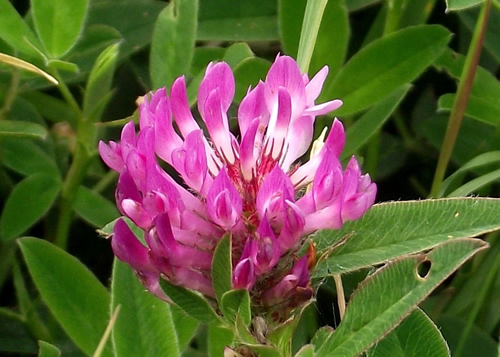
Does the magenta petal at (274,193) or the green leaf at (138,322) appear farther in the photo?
the green leaf at (138,322)

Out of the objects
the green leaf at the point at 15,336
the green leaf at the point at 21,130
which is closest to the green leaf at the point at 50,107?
the green leaf at the point at 21,130

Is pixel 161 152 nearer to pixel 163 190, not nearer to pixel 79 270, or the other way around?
pixel 163 190

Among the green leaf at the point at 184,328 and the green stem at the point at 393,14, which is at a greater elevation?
the green stem at the point at 393,14

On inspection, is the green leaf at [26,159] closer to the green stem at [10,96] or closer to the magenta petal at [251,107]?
the green stem at [10,96]

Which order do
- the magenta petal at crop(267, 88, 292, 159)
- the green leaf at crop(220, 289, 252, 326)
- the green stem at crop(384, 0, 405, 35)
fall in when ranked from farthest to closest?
the green stem at crop(384, 0, 405, 35), the magenta petal at crop(267, 88, 292, 159), the green leaf at crop(220, 289, 252, 326)

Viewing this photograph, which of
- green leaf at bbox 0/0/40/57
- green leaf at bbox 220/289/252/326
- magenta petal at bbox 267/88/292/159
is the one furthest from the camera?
green leaf at bbox 0/0/40/57

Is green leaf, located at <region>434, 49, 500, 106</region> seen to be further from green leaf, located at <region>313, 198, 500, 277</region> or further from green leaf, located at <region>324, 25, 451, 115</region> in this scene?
green leaf, located at <region>313, 198, 500, 277</region>

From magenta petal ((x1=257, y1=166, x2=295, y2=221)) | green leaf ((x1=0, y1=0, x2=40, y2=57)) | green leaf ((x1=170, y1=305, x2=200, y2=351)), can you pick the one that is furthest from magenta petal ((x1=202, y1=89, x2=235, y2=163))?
green leaf ((x1=0, y1=0, x2=40, y2=57))

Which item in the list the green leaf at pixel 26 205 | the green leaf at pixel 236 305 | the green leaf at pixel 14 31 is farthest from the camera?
the green leaf at pixel 26 205
